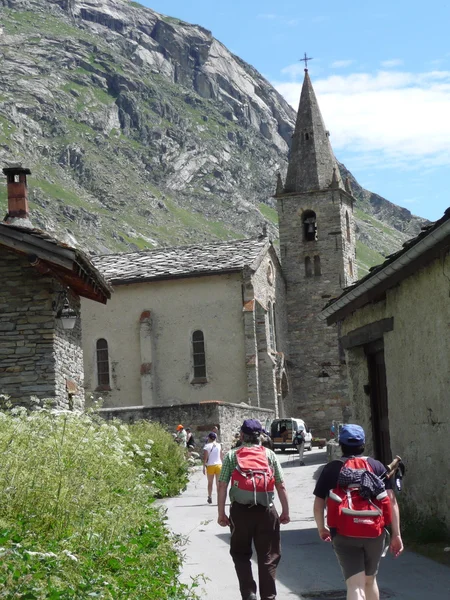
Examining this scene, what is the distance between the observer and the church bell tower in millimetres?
45875

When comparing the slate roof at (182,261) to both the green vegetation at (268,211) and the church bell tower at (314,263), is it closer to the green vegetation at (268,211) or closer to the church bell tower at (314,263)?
the church bell tower at (314,263)

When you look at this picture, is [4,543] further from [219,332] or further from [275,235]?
[275,235]

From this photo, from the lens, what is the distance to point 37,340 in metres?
16.6

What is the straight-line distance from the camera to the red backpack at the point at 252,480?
7715 mm

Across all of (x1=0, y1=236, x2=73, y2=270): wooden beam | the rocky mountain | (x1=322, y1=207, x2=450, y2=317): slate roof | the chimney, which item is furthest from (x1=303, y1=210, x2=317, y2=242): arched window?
the rocky mountain

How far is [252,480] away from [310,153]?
43.2 metres

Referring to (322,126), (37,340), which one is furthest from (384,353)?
(322,126)

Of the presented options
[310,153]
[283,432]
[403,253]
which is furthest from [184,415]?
[310,153]

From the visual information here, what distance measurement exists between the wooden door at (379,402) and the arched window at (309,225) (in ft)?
112

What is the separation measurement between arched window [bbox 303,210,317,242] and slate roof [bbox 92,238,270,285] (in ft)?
21.7

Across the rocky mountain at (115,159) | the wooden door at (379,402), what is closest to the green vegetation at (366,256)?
the rocky mountain at (115,159)

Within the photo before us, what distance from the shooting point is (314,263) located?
4784 cm

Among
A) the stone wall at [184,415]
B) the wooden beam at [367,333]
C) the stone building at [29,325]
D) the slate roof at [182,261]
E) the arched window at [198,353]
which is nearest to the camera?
the wooden beam at [367,333]

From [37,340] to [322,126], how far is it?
37.2m
